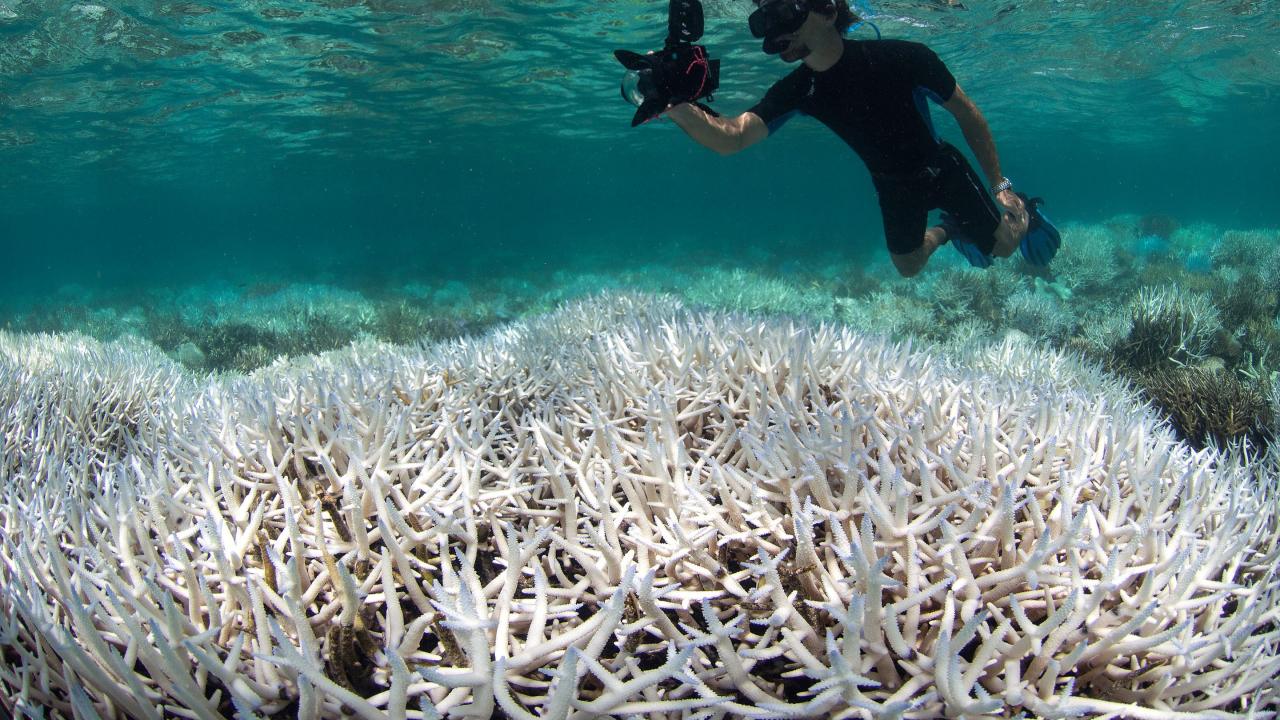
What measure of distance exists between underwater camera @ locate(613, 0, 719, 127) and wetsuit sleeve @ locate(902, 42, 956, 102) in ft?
8.92

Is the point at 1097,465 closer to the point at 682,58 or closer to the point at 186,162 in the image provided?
the point at 682,58

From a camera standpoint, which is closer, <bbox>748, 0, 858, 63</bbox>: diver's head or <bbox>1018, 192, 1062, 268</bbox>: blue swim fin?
<bbox>748, 0, 858, 63</bbox>: diver's head

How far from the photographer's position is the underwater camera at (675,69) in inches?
167

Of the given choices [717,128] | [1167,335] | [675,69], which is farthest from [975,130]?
[1167,335]

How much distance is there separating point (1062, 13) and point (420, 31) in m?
22.7

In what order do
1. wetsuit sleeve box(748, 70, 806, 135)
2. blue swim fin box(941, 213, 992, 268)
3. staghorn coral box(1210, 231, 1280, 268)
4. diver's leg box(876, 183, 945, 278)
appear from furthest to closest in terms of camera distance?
staghorn coral box(1210, 231, 1280, 268), blue swim fin box(941, 213, 992, 268), diver's leg box(876, 183, 945, 278), wetsuit sleeve box(748, 70, 806, 135)

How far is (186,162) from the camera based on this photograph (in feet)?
129

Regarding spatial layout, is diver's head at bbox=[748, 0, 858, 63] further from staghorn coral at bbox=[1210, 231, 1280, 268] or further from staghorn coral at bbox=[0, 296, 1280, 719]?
staghorn coral at bbox=[1210, 231, 1280, 268]

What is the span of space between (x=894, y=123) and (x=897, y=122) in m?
0.03

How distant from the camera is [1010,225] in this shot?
260 inches

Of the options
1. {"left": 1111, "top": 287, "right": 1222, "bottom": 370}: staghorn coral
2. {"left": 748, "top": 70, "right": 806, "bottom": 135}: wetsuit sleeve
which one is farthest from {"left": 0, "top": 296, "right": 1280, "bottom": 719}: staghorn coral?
{"left": 1111, "top": 287, "right": 1222, "bottom": 370}: staghorn coral

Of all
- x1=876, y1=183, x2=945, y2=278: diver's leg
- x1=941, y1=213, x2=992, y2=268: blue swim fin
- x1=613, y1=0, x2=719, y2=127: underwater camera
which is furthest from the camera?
x1=941, y1=213, x2=992, y2=268: blue swim fin

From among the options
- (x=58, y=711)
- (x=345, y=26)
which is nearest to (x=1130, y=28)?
(x=345, y=26)

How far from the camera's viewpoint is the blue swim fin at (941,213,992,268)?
688 cm
